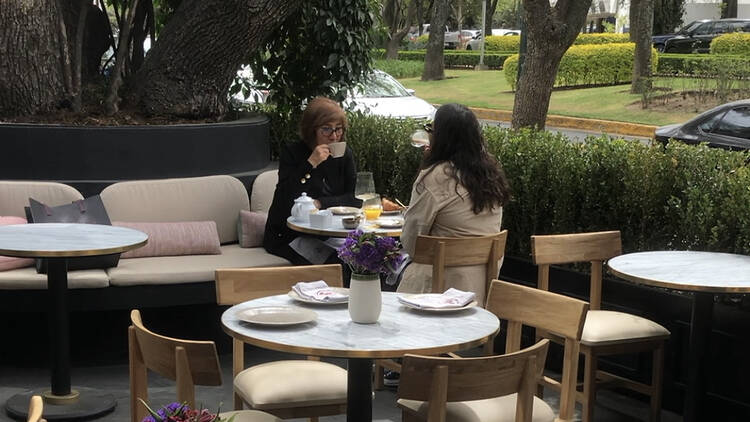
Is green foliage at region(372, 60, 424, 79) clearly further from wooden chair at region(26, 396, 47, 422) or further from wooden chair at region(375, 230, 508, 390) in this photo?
wooden chair at region(26, 396, 47, 422)

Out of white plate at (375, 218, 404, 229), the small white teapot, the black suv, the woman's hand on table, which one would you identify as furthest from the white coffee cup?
the black suv

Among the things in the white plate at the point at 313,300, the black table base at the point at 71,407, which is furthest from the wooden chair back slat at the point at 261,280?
the black table base at the point at 71,407

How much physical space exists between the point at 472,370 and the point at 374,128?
4.97 meters

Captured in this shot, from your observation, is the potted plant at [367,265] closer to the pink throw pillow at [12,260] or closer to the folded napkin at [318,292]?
the folded napkin at [318,292]

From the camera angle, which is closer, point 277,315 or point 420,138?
point 277,315

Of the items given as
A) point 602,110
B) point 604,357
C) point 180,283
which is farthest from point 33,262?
point 602,110

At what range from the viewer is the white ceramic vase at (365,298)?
3.98m

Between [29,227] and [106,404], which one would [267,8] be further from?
[106,404]

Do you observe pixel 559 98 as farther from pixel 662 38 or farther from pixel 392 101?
pixel 662 38

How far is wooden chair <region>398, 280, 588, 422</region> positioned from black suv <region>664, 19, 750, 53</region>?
97.3ft

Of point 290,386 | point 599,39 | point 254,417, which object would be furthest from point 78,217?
point 599,39

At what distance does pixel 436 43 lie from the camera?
32.9 metres

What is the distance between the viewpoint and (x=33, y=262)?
20.9 ft

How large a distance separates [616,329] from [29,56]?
4.76m
